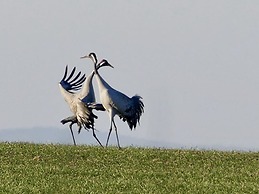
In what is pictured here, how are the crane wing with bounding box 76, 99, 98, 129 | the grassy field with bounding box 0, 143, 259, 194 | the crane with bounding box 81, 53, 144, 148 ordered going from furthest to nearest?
the crane wing with bounding box 76, 99, 98, 129 → the crane with bounding box 81, 53, 144, 148 → the grassy field with bounding box 0, 143, 259, 194

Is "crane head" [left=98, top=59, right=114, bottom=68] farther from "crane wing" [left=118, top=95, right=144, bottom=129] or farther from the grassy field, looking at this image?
the grassy field

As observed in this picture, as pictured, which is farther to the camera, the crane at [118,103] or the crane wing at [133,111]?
the crane wing at [133,111]

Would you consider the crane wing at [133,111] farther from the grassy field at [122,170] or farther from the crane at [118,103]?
the grassy field at [122,170]

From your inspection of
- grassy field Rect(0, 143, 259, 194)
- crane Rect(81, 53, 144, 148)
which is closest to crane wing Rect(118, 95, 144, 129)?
crane Rect(81, 53, 144, 148)

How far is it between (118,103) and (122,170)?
5245 mm

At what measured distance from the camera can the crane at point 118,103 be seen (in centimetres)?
2275

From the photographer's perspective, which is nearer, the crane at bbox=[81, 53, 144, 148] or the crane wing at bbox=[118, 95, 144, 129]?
the crane at bbox=[81, 53, 144, 148]

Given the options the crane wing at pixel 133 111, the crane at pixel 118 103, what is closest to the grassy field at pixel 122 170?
the crane at pixel 118 103

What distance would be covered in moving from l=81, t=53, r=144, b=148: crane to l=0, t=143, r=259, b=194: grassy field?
1.78 metres

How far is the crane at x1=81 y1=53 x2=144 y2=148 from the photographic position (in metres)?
22.8

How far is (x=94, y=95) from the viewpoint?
2391 cm

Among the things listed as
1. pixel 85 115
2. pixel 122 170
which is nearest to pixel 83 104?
pixel 85 115

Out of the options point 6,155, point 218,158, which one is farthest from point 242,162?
point 6,155

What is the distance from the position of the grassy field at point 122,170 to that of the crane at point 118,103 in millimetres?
1780
